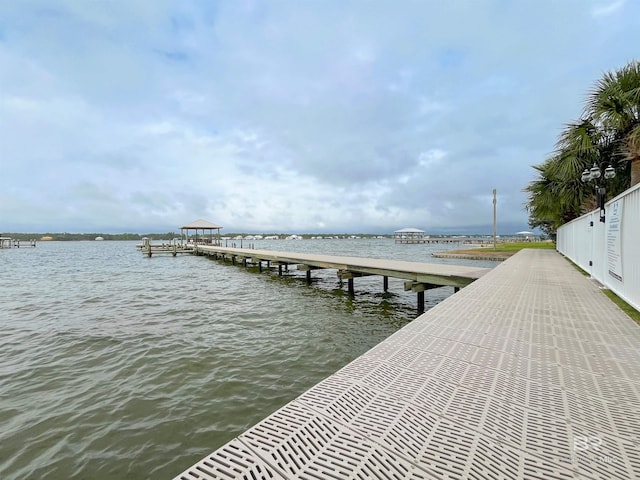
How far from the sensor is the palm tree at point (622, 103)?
30.6 ft

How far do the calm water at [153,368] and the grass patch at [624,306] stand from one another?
3.96 metres

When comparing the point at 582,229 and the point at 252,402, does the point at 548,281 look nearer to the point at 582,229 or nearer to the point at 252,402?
the point at 582,229

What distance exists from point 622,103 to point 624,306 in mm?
8685

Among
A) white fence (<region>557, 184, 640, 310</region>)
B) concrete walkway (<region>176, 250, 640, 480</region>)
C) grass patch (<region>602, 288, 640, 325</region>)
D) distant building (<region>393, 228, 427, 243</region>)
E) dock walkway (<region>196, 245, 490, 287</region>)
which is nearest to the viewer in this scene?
concrete walkway (<region>176, 250, 640, 480</region>)

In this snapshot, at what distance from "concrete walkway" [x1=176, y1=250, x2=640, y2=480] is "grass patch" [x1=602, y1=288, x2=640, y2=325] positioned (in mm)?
1063

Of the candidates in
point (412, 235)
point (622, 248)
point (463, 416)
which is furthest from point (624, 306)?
point (412, 235)

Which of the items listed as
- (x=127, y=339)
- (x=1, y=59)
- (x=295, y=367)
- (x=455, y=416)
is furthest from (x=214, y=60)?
(x=455, y=416)

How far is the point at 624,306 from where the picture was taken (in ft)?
15.6

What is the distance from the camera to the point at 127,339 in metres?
6.28

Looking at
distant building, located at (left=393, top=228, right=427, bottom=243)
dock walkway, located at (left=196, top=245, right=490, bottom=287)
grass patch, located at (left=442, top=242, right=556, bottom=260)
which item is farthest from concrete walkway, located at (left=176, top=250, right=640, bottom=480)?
distant building, located at (left=393, top=228, right=427, bottom=243)

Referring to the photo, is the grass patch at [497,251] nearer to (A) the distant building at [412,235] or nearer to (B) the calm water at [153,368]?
(B) the calm water at [153,368]

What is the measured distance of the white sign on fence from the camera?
5.28 metres

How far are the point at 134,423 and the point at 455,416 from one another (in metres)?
3.47

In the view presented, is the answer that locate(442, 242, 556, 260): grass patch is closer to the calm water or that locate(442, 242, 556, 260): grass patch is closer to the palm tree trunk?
the palm tree trunk
